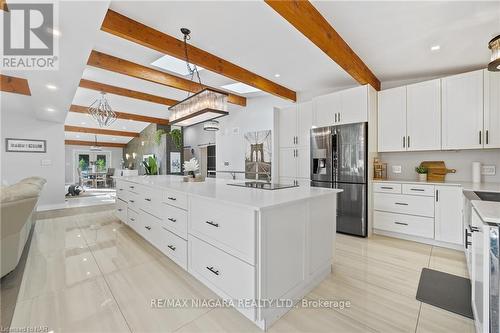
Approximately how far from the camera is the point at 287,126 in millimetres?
4512

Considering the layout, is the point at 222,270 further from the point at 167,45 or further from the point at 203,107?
the point at 167,45

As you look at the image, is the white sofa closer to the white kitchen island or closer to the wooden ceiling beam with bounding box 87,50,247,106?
the white kitchen island

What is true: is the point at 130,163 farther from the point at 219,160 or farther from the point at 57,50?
the point at 57,50

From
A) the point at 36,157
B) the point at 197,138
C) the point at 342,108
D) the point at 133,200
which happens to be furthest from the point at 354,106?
the point at 36,157

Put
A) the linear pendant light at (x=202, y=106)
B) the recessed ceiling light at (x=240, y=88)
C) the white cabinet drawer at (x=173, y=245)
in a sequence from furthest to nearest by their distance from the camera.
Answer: the recessed ceiling light at (x=240, y=88) < the linear pendant light at (x=202, y=106) < the white cabinet drawer at (x=173, y=245)

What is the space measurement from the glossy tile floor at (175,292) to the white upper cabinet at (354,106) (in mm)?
1937

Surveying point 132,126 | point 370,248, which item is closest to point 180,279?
point 370,248

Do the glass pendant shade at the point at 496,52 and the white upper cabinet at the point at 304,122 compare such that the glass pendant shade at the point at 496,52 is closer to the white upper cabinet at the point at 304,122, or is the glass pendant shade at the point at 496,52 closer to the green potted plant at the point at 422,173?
the green potted plant at the point at 422,173

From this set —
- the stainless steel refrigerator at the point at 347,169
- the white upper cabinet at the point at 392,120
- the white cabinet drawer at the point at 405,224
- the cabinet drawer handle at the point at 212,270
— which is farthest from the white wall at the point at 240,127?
the cabinet drawer handle at the point at 212,270

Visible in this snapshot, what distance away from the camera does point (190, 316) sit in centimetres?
168

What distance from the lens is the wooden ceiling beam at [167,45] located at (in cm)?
232

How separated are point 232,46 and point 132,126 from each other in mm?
10376

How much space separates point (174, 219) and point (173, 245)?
0.94 ft

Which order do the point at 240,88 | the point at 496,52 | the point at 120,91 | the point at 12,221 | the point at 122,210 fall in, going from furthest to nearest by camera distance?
the point at 120,91 < the point at 240,88 < the point at 122,210 < the point at 12,221 < the point at 496,52
